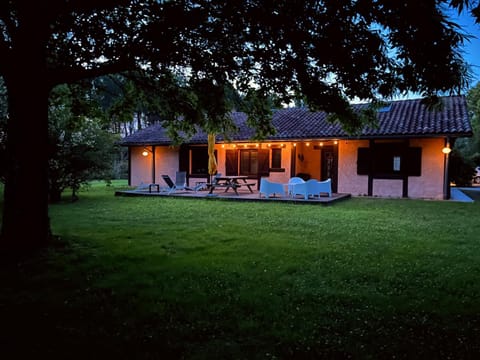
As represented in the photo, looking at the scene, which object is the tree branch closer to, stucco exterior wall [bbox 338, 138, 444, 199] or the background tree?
Result: the background tree

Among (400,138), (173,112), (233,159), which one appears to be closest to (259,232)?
(173,112)

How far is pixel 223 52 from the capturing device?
16.8 ft

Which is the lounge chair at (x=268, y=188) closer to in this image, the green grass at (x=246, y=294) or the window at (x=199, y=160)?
the green grass at (x=246, y=294)

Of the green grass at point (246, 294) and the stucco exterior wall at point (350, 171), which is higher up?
the stucco exterior wall at point (350, 171)

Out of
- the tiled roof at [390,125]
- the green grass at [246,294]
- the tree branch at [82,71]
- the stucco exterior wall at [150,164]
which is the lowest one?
the green grass at [246,294]

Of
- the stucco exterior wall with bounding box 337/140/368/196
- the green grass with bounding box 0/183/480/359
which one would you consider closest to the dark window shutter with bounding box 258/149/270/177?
the stucco exterior wall with bounding box 337/140/368/196

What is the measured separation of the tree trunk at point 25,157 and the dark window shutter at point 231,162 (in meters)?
12.2

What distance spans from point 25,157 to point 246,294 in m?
3.44

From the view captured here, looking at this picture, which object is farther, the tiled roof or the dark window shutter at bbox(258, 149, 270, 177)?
the dark window shutter at bbox(258, 149, 270, 177)

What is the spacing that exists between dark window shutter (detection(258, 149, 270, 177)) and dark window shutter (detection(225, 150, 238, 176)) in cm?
133

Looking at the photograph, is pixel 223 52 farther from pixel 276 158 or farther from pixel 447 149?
pixel 276 158

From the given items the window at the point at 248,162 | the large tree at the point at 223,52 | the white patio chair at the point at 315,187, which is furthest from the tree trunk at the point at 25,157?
the window at the point at 248,162

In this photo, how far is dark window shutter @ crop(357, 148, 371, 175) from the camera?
13898 millimetres

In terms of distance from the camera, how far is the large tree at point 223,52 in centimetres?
323
